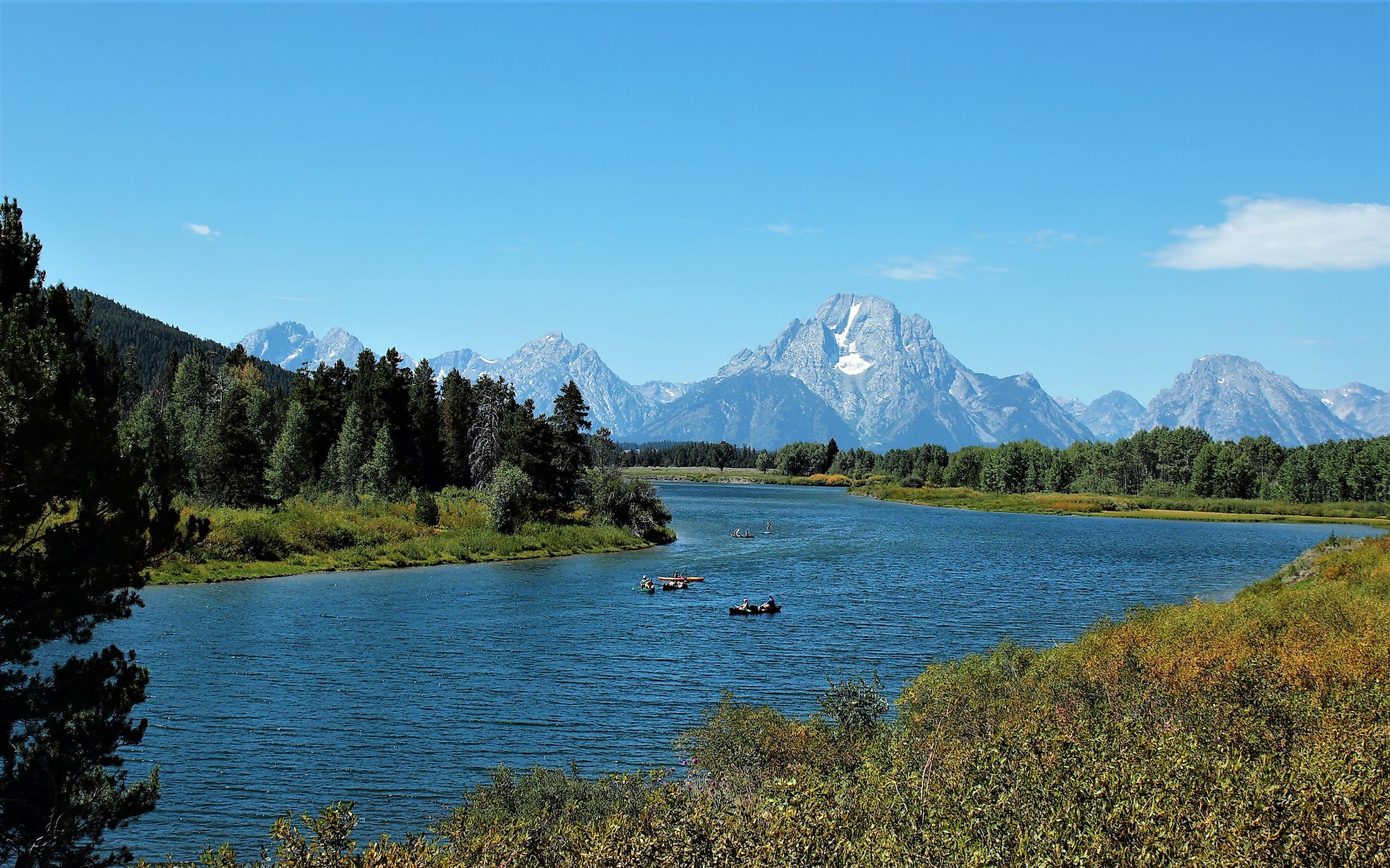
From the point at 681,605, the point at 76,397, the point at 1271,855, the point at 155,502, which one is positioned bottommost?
the point at 681,605

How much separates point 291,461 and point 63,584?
82.2 m

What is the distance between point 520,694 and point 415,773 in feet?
31.0

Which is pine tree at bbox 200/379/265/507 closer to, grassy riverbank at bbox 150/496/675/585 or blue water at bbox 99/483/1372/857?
grassy riverbank at bbox 150/496/675/585

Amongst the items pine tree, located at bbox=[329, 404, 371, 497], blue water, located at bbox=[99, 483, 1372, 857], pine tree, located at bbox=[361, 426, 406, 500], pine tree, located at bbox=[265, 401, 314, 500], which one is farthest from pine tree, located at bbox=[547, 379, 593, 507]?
pine tree, located at bbox=[265, 401, 314, 500]

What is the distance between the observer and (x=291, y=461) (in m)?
93.5

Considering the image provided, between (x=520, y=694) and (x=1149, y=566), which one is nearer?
(x=520, y=694)

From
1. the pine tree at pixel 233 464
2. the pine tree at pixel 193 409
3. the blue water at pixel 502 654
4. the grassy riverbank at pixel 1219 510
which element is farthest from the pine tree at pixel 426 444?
the grassy riverbank at pixel 1219 510

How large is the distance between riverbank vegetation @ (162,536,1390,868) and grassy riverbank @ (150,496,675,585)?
4743 cm

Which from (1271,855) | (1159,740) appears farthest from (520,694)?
(1271,855)

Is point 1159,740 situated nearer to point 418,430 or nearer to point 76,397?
point 76,397

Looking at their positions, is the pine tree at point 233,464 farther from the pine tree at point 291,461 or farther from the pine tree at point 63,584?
the pine tree at point 63,584

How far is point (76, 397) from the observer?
→ 1691 centimetres

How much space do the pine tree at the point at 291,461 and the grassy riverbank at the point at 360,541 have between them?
3.37 metres

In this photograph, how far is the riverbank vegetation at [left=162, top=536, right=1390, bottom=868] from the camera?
43.8 ft
